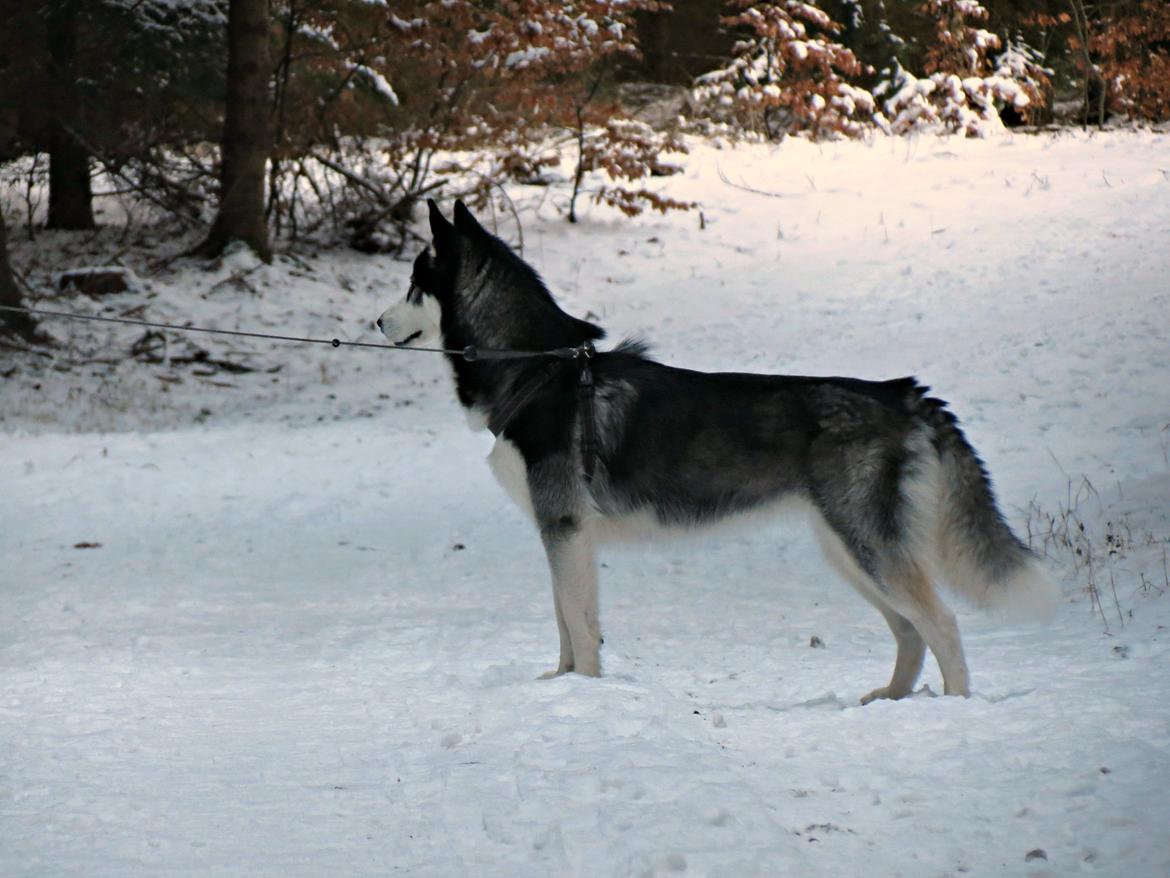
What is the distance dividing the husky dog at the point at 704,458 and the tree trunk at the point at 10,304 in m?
9.02

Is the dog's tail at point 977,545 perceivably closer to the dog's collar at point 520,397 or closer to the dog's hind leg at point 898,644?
the dog's hind leg at point 898,644

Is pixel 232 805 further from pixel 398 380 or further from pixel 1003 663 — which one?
pixel 398 380

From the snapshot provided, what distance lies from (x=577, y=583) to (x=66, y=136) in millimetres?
13908

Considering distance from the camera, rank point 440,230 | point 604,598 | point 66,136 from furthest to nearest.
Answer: point 66,136, point 604,598, point 440,230

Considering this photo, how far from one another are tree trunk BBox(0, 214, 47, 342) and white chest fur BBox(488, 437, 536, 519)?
376 inches

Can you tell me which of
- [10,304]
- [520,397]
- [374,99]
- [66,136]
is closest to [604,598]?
[520,397]

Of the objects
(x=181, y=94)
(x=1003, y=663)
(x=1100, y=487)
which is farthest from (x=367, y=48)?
(x=1003, y=663)

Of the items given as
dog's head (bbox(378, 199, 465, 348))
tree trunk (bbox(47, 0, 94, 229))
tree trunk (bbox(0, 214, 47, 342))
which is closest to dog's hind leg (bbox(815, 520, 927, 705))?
dog's head (bbox(378, 199, 465, 348))

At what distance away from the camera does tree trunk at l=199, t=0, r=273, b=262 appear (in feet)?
49.8

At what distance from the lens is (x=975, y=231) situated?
51.6 feet

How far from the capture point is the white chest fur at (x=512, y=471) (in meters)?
5.30

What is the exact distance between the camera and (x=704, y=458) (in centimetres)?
508

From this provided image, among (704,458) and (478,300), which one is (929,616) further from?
(478,300)

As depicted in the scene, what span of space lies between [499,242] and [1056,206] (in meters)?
12.5
